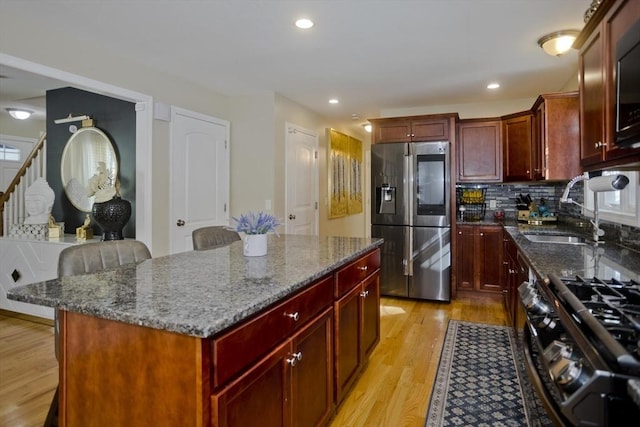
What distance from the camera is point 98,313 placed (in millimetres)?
1196

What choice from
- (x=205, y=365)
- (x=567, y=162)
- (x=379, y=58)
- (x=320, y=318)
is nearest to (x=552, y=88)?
(x=567, y=162)

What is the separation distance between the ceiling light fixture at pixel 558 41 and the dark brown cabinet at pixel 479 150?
161 centimetres

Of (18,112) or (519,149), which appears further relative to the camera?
(18,112)

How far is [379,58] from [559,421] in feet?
9.86

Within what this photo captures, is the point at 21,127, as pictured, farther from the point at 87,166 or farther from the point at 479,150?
the point at 479,150

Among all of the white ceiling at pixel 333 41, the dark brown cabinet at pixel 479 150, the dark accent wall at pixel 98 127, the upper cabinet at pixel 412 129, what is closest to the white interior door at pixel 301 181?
the white ceiling at pixel 333 41

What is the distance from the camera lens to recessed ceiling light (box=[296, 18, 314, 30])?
2.65 metres

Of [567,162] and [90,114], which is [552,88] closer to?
[567,162]

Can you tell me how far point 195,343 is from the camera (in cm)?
107

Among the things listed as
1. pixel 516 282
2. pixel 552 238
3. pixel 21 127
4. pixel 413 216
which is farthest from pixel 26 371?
pixel 21 127

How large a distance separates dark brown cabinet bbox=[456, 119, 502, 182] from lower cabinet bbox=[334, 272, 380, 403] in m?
2.57

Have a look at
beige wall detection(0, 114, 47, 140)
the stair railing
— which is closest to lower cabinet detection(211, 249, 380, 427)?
the stair railing

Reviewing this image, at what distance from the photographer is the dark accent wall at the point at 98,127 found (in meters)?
3.82

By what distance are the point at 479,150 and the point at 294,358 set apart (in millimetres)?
3946
